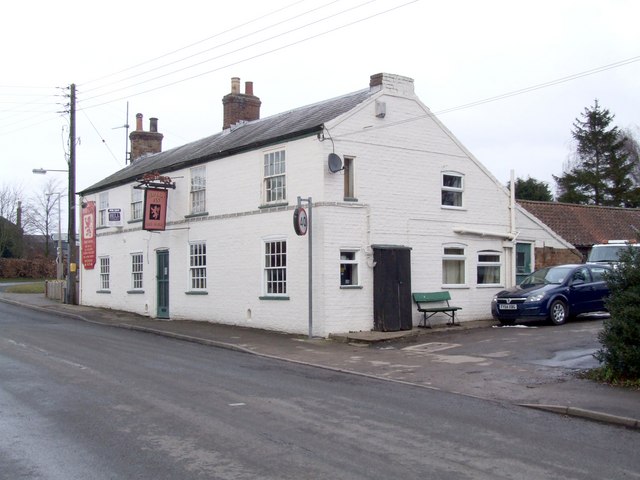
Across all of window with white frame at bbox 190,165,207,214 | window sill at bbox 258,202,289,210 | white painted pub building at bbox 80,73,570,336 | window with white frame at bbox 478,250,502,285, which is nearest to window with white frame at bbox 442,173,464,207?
white painted pub building at bbox 80,73,570,336

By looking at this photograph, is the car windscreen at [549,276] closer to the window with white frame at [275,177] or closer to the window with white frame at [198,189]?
the window with white frame at [275,177]

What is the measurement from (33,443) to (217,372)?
541 centimetres

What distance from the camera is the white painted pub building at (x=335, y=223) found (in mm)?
18453

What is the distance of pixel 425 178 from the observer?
20.6 m

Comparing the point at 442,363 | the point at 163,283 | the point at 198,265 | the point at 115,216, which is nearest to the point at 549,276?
the point at 442,363

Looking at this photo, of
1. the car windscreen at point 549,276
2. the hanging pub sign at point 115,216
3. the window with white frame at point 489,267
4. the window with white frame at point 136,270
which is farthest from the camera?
the hanging pub sign at point 115,216

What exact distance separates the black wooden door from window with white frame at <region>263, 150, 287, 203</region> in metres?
3.34

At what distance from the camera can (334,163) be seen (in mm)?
18094

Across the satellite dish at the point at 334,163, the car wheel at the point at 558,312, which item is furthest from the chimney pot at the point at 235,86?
the car wheel at the point at 558,312

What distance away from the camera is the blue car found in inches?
750

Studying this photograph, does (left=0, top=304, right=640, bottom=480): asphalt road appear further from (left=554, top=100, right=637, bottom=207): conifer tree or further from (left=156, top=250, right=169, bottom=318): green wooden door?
(left=554, top=100, right=637, bottom=207): conifer tree

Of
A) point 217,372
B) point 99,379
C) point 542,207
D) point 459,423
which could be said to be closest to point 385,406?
point 459,423

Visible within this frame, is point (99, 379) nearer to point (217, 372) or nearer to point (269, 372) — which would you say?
point (217, 372)

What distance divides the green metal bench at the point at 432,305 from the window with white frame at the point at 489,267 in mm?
2231
